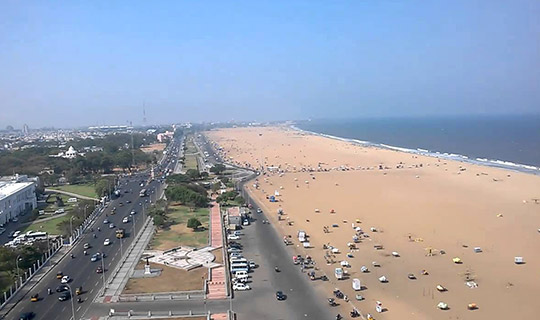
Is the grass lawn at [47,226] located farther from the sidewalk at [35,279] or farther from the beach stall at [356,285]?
the beach stall at [356,285]

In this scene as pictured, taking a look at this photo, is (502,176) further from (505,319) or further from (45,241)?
(45,241)

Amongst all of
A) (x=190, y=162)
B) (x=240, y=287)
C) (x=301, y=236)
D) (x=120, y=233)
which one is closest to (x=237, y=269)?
(x=240, y=287)

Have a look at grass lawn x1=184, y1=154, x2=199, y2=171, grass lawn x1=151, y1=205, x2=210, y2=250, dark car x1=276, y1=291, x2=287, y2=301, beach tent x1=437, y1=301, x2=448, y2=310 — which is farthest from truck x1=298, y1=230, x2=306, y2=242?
grass lawn x1=184, y1=154, x2=199, y2=171

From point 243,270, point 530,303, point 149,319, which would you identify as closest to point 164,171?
point 243,270

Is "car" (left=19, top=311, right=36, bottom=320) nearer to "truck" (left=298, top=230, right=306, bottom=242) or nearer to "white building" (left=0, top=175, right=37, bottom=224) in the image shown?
"truck" (left=298, top=230, right=306, bottom=242)

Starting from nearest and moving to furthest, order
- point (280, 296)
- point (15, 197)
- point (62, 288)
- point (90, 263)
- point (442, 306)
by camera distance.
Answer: point (442, 306) < point (280, 296) < point (62, 288) < point (90, 263) < point (15, 197)

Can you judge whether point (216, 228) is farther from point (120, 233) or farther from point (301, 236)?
point (120, 233)

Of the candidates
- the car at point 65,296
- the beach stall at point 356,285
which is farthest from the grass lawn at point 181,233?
the beach stall at point 356,285
